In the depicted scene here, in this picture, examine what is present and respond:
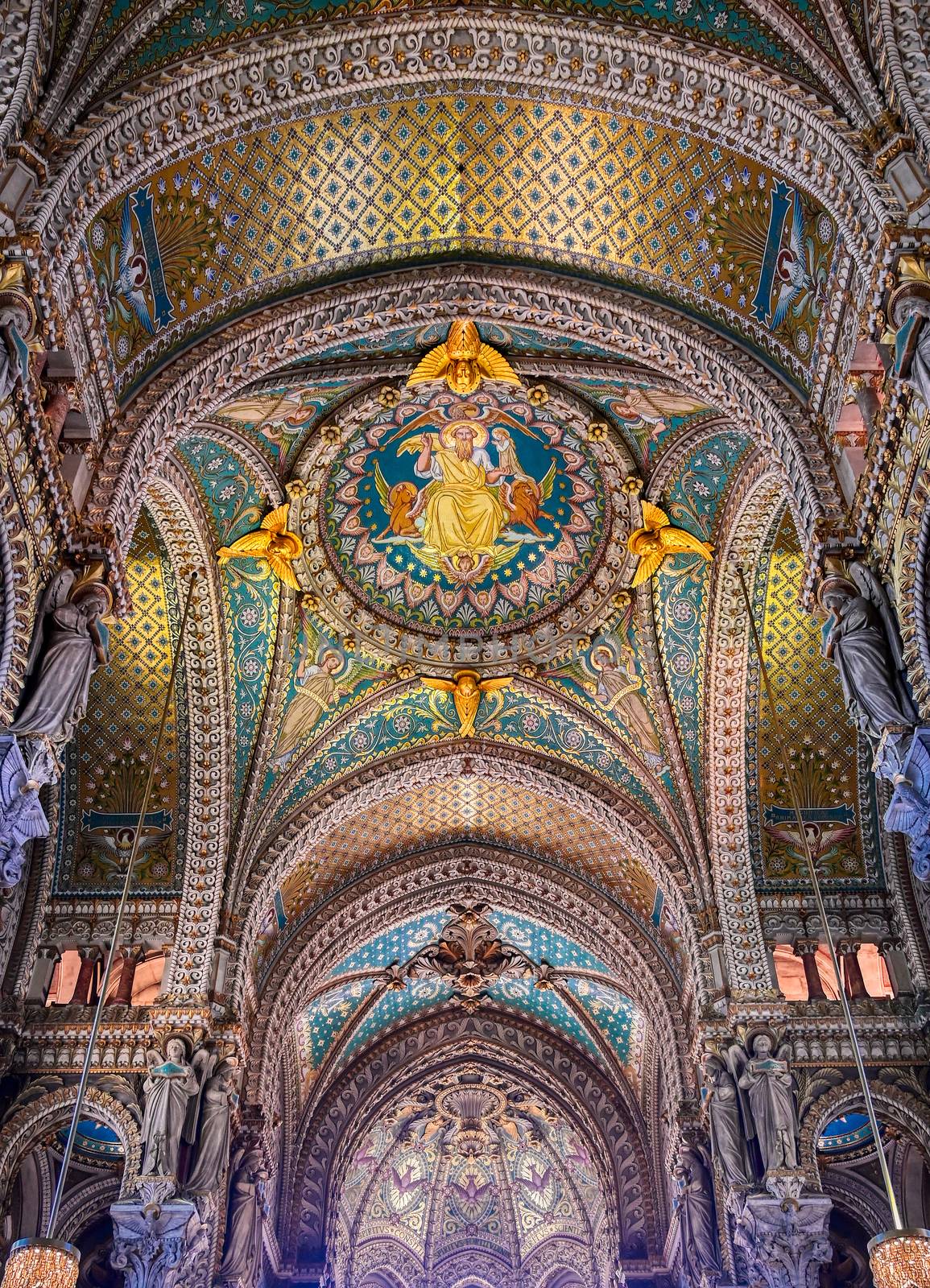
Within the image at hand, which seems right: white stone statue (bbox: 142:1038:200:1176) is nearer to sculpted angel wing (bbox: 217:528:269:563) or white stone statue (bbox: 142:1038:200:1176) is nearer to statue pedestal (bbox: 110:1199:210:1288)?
statue pedestal (bbox: 110:1199:210:1288)

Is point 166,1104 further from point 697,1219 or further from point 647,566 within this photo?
point 647,566

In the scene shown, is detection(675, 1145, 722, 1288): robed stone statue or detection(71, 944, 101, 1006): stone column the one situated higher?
detection(71, 944, 101, 1006): stone column

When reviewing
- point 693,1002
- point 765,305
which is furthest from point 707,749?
point 765,305

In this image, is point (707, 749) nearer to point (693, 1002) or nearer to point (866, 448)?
point (693, 1002)

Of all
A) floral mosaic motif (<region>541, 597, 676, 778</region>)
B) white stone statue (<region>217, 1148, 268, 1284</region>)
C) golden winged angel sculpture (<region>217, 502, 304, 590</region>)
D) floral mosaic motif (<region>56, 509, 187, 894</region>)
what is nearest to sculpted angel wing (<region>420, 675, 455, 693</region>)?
floral mosaic motif (<region>541, 597, 676, 778</region>)

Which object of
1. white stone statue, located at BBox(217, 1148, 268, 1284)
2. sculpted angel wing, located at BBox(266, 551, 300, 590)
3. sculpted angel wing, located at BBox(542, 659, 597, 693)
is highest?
sculpted angel wing, located at BBox(266, 551, 300, 590)

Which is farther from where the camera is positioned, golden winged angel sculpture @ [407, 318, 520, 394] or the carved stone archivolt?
the carved stone archivolt

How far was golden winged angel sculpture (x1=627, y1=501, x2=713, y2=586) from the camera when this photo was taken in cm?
1448

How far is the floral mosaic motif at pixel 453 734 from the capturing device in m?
15.8

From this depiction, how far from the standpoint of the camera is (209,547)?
47.2 feet

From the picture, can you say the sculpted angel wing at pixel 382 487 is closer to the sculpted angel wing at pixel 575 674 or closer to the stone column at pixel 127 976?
the sculpted angel wing at pixel 575 674

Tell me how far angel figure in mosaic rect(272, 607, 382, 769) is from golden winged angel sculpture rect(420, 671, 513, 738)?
2.45 feet

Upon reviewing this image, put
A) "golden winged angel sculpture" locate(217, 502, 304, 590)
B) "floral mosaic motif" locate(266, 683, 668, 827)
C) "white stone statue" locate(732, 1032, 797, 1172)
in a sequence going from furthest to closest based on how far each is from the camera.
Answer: "floral mosaic motif" locate(266, 683, 668, 827) → "golden winged angel sculpture" locate(217, 502, 304, 590) → "white stone statue" locate(732, 1032, 797, 1172)

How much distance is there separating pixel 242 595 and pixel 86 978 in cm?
432
